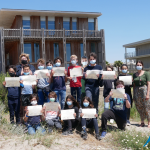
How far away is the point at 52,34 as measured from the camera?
69.8 ft

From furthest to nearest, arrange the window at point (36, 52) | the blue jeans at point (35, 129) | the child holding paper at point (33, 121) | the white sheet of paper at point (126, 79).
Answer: the window at point (36, 52) → the white sheet of paper at point (126, 79) → the child holding paper at point (33, 121) → the blue jeans at point (35, 129)

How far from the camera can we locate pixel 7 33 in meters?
20.0

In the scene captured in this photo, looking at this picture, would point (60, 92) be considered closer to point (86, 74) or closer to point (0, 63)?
point (86, 74)

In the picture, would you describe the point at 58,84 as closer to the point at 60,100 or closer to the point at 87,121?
the point at 60,100

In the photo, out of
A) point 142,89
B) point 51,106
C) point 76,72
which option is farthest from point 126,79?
point 51,106

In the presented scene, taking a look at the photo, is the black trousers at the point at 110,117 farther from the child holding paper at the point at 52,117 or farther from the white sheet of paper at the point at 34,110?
the white sheet of paper at the point at 34,110

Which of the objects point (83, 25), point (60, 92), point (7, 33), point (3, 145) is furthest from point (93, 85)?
point (83, 25)

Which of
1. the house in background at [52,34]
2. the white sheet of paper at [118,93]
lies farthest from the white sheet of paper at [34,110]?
the house in background at [52,34]

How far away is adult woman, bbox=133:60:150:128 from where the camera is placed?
5652 millimetres

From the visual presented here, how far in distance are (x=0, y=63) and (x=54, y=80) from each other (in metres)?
16.7

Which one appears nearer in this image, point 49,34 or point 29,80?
point 29,80

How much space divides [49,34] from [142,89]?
16831 millimetres

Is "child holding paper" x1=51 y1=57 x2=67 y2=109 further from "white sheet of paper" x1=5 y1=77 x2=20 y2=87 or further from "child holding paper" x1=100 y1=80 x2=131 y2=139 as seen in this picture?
"child holding paper" x1=100 y1=80 x2=131 y2=139

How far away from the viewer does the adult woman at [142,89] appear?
5652 millimetres
